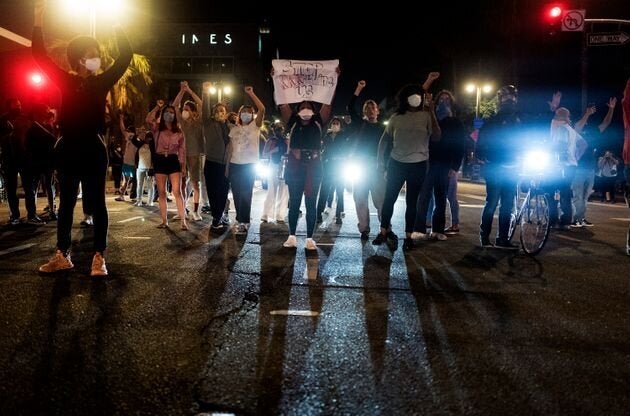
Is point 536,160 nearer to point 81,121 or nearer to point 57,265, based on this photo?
point 81,121

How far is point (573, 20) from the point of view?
16.5 m

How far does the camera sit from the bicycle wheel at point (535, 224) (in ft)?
21.1

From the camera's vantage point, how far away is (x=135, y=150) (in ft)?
44.2

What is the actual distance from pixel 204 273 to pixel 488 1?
40.7 metres

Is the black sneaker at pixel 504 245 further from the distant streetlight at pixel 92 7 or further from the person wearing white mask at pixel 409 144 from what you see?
the distant streetlight at pixel 92 7

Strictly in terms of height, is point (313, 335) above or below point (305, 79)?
below

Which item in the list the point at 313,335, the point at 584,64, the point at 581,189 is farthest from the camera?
the point at 584,64

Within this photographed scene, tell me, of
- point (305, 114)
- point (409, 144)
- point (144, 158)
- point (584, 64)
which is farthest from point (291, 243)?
point (584, 64)

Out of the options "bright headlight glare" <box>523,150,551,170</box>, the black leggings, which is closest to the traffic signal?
"bright headlight glare" <box>523,150,551,170</box>

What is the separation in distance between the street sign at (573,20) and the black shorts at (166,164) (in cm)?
1343

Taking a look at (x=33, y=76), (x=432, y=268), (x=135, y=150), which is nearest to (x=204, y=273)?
(x=432, y=268)

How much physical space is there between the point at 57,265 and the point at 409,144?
4.18 metres

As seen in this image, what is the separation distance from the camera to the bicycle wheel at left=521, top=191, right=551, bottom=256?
21.1 ft

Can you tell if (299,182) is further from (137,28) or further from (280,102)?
(137,28)
